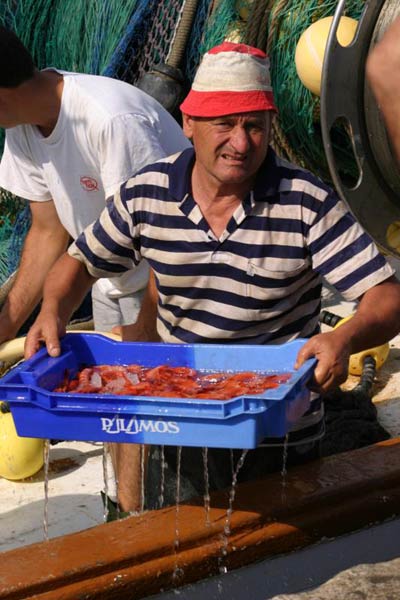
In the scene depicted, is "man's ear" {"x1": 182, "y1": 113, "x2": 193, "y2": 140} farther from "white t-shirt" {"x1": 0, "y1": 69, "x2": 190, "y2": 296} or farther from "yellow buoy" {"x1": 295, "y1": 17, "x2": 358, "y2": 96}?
"yellow buoy" {"x1": 295, "y1": 17, "x2": 358, "y2": 96}

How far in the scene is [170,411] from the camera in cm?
302

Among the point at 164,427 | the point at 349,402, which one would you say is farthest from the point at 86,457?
the point at 164,427

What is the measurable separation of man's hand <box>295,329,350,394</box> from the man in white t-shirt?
1.28 meters

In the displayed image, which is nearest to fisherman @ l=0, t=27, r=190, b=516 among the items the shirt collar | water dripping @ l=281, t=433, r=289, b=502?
the shirt collar

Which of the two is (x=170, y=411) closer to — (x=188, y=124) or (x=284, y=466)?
(x=284, y=466)

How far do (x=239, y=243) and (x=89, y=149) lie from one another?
3.64 feet

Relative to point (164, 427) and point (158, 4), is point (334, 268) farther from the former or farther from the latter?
point (158, 4)

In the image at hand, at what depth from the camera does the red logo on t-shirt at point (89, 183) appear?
14.5 feet

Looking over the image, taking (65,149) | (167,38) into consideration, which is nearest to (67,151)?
(65,149)

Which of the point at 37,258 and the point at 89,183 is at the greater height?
the point at 89,183

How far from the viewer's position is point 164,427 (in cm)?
A: 304

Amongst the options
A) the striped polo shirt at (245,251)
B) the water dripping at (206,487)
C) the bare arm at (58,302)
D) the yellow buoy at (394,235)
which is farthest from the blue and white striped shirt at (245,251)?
the yellow buoy at (394,235)

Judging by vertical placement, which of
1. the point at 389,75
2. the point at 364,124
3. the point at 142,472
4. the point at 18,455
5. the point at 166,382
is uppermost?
the point at 389,75

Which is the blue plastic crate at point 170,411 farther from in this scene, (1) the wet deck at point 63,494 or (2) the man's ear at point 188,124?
(1) the wet deck at point 63,494
